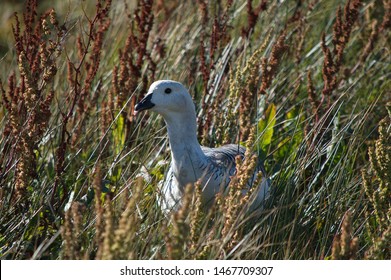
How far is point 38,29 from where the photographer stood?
3844 millimetres

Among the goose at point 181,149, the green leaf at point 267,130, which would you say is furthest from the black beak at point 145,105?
the green leaf at point 267,130

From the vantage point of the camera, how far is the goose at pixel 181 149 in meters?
3.93

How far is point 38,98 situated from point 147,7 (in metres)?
1.28

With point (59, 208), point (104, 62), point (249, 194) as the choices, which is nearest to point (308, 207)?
point (249, 194)

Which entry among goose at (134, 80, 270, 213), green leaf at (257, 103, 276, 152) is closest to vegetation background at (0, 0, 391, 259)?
green leaf at (257, 103, 276, 152)

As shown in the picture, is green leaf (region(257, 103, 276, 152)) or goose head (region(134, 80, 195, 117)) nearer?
goose head (region(134, 80, 195, 117))

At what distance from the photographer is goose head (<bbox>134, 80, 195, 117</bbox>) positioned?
3959 mm

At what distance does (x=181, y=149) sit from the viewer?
4004mm

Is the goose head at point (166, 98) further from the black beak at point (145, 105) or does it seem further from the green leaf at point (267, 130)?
the green leaf at point (267, 130)

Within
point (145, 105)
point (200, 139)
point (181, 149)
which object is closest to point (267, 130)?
point (200, 139)

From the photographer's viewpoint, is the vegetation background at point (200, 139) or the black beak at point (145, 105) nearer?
the vegetation background at point (200, 139)

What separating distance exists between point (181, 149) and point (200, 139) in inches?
29.9

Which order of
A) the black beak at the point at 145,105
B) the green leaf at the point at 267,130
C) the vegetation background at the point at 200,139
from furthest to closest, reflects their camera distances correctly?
the green leaf at the point at 267,130 < the black beak at the point at 145,105 < the vegetation background at the point at 200,139

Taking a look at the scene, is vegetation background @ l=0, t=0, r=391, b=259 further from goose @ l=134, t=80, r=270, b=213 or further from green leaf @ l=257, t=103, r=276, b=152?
goose @ l=134, t=80, r=270, b=213
